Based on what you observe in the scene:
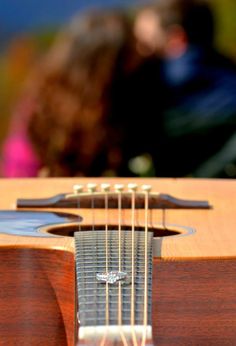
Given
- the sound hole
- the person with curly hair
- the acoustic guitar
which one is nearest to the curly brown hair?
the person with curly hair

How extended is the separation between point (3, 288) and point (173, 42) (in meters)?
1.91

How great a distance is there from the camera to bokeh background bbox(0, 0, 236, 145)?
3344mm

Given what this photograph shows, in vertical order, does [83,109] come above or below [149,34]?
below

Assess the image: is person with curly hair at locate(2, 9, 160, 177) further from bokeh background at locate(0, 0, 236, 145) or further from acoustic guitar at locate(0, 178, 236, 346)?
acoustic guitar at locate(0, 178, 236, 346)

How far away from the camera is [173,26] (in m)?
3.37

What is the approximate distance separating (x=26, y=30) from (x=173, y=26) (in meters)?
0.47

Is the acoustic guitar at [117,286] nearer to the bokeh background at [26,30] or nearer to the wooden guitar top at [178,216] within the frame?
the wooden guitar top at [178,216]


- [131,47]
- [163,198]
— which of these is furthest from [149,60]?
[163,198]

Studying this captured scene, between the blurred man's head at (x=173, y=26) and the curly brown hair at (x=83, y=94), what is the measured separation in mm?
52

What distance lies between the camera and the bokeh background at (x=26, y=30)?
334 cm

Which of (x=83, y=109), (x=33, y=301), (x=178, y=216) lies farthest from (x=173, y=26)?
(x=33, y=301)

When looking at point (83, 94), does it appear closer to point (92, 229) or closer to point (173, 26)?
point (173, 26)

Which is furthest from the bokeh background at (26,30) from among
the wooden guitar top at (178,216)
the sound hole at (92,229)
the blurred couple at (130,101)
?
the sound hole at (92,229)

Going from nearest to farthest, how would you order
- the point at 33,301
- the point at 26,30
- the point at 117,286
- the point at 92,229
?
1. the point at 117,286
2. the point at 33,301
3. the point at 92,229
4. the point at 26,30
